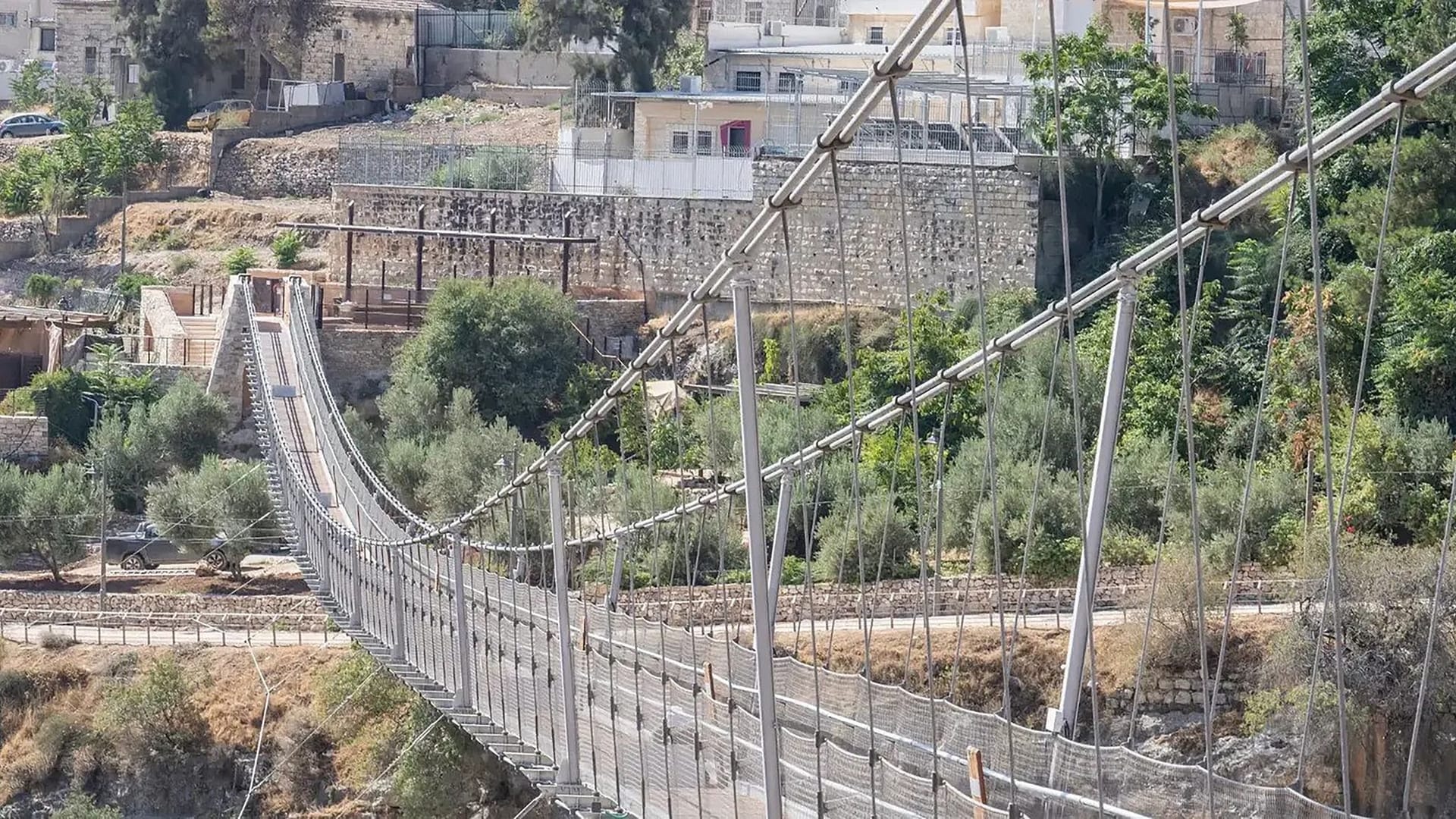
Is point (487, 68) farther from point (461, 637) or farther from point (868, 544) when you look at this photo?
point (461, 637)

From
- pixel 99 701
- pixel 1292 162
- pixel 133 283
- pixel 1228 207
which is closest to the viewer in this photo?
pixel 1292 162

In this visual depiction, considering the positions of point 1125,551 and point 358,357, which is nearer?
point 1125,551

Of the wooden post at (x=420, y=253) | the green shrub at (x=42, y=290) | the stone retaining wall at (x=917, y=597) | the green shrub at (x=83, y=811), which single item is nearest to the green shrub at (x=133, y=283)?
the green shrub at (x=42, y=290)

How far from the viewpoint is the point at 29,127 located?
48.8 metres

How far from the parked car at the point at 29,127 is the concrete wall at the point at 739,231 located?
1265 centimetres

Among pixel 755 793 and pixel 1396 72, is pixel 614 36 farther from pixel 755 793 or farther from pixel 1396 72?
pixel 755 793

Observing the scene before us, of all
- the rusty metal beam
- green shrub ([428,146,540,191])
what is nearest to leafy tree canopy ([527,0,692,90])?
green shrub ([428,146,540,191])

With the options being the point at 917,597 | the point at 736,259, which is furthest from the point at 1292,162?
the point at 917,597

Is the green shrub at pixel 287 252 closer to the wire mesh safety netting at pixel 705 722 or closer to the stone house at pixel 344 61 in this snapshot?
the stone house at pixel 344 61

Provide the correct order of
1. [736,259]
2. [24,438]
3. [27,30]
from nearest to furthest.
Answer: [736,259], [24,438], [27,30]

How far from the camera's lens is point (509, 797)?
74.0 feet

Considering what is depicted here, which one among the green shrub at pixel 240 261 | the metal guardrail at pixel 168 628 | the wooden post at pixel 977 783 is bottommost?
the metal guardrail at pixel 168 628

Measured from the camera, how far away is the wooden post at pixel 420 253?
35219 mm

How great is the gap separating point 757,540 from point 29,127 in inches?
1580
